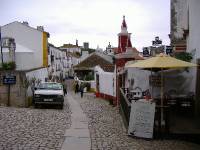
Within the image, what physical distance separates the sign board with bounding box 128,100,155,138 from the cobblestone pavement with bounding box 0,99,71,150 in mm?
2196

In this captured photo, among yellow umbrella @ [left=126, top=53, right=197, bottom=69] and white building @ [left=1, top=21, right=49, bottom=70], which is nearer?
yellow umbrella @ [left=126, top=53, right=197, bottom=69]

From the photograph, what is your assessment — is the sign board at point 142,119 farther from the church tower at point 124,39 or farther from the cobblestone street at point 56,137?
the church tower at point 124,39

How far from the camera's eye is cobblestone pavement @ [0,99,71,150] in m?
11.4

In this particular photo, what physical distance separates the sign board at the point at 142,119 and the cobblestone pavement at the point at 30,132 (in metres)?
2.20

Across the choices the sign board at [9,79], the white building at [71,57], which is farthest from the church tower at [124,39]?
the white building at [71,57]

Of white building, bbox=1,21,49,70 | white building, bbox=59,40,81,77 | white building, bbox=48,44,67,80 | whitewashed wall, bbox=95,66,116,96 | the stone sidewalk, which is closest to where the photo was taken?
the stone sidewalk

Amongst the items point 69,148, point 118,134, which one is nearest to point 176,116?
point 118,134

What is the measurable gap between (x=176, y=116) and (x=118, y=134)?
3567 mm

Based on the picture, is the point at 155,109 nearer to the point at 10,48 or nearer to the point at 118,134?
the point at 118,134

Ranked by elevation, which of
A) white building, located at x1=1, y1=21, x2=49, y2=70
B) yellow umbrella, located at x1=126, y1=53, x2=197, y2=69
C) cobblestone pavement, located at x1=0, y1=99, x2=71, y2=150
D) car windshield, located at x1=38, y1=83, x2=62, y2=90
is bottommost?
cobblestone pavement, located at x1=0, y1=99, x2=71, y2=150

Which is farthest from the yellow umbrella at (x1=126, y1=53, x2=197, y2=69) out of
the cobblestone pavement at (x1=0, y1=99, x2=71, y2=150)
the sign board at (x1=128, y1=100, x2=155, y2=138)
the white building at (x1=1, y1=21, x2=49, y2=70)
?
the white building at (x1=1, y1=21, x2=49, y2=70)

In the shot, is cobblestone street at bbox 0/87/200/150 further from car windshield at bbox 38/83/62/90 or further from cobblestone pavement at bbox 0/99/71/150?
car windshield at bbox 38/83/62/90

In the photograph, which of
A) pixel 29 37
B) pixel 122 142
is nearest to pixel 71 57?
pixel 29 37

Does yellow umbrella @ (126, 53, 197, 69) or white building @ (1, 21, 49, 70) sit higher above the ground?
white building @ (1, 21, 49, 70)
